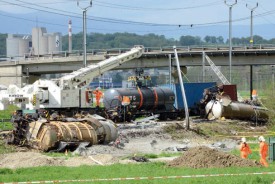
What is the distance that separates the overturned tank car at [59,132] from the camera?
108 ft

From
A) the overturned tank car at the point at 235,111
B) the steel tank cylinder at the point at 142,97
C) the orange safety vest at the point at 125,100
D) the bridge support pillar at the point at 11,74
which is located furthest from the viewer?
the bridge support pillar at the point at 11,74

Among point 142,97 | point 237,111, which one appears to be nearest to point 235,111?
point 237,111

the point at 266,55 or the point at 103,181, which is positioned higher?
the point at 266,55

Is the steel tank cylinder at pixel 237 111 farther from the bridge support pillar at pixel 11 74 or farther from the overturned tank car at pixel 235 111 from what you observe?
the bridge support pillar at pixel 11 74

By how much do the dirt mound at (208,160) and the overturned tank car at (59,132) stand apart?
946cm

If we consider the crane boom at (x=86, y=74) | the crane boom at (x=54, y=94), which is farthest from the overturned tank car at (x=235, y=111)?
the crane boom at (x=54, y=94)

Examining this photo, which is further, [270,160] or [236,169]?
[270,160]

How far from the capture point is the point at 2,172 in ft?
73.9

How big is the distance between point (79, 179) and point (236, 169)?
5.59 metres

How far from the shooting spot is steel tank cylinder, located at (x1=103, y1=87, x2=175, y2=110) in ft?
169

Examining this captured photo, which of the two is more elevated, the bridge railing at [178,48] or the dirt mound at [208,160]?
the bridge railing at [178,48]

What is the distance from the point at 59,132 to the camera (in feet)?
108

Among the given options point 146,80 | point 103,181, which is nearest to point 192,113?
point 146,80

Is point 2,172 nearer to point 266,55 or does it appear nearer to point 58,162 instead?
point 58,162
